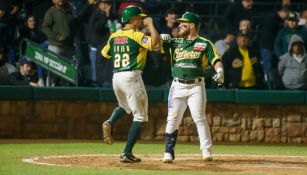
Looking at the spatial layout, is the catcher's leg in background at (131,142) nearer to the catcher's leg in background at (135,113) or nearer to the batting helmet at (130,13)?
the catcher's leg in background at (135,113)

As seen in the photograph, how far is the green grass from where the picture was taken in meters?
10.4

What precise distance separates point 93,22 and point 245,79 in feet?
11.1

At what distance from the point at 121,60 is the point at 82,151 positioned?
286 cm

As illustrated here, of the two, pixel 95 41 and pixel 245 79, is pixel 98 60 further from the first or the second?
pixel 245 79

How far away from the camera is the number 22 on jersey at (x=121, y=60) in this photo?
1175cm

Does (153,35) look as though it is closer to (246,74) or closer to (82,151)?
(82,151)

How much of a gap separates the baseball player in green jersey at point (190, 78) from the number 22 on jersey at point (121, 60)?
59cm

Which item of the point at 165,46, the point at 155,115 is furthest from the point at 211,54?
the point at 155,115

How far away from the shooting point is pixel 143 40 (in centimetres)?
1166

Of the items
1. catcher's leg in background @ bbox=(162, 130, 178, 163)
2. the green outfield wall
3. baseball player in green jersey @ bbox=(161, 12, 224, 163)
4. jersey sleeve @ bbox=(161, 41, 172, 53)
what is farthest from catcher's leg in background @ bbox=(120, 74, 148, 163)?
the green outfield wall

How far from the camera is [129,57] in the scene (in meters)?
11.7

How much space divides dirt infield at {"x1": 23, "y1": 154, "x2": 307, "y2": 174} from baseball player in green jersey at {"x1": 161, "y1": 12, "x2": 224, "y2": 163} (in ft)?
1.21

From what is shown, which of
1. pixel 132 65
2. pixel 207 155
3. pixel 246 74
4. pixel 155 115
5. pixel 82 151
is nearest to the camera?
pixel 132 65

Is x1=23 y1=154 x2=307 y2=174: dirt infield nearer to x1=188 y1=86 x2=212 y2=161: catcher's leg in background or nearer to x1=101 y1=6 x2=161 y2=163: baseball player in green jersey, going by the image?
x1=188 y1=86 x2=212 y2=161: catcher's leg in background
